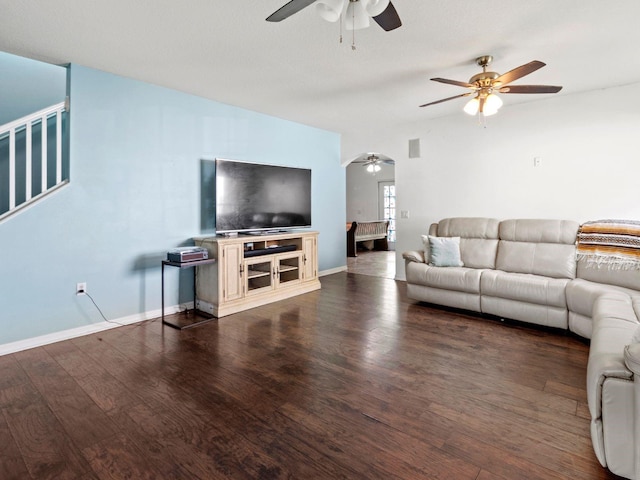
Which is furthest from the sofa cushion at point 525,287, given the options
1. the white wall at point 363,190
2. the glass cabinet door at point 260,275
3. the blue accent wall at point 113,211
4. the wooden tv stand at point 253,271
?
the white wall at point 363,190

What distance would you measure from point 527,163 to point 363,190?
6510 millimetres

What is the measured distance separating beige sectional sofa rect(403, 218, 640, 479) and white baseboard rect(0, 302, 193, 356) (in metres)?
2.89

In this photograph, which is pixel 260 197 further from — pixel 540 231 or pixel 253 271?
pixel 540 231

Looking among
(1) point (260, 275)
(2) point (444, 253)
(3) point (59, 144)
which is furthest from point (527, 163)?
(3) point (59, 144)

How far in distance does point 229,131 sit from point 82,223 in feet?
6.59

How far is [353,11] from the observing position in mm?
2082

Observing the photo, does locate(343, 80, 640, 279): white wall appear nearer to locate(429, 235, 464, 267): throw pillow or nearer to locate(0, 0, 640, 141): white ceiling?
locate(0, 0, 640, 141): white ceiling

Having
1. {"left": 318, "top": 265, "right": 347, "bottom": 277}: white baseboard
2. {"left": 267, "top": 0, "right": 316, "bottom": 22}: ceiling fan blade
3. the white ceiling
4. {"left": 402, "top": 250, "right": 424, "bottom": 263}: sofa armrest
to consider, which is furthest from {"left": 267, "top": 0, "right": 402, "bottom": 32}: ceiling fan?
{"left": 318, "top": 265, "right": 347, "bottom": 277}: white baseboard

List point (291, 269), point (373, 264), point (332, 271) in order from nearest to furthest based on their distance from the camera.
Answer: point (291, 269)
point (332, 271)
point (373, 264)

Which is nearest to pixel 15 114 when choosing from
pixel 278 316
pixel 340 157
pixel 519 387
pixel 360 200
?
pixel 278 316

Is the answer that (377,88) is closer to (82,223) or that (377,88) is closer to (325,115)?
(325,115)

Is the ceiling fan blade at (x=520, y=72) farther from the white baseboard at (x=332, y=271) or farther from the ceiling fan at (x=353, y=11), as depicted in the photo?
the white baseboard at (x=332, y=271)

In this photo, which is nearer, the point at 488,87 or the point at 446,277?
the point at 488,87

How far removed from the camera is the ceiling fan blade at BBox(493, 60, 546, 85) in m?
2.53
